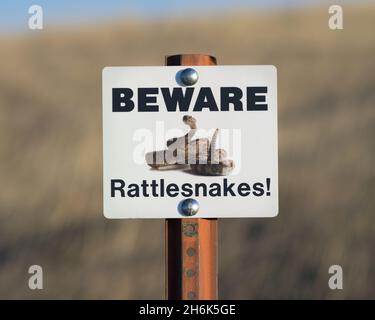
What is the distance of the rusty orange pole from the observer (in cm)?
98

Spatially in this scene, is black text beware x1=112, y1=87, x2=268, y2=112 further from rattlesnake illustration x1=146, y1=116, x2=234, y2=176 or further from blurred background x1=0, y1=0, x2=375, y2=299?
blurred background x1=0, y1=0, x2=375, y2=299

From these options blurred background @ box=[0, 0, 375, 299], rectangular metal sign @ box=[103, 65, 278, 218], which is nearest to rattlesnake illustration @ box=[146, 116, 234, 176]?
rectangular metal sign @ box=[103, 65, 278, 218]

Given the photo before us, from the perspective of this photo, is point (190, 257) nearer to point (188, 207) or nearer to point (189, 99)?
point (188, 207)

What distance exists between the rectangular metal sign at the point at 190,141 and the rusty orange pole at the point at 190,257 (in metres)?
0.01

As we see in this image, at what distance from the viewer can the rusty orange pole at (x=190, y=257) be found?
98 centimetres

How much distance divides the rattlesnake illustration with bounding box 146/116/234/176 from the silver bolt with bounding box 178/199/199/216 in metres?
0.04

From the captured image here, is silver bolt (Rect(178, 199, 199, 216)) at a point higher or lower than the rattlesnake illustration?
lower

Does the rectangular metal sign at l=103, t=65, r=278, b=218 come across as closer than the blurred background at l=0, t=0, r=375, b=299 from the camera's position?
Yes

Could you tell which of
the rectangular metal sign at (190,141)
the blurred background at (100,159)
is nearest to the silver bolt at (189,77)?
the rectangular metal sign at (190,141)

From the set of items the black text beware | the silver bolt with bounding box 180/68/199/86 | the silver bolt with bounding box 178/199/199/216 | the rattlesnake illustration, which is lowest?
the silver bolt with bounding box 178/199/199/216

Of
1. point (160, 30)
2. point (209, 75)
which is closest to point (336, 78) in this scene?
point (160, 30)

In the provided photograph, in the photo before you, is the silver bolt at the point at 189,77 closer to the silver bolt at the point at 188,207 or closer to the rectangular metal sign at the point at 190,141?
the rectangular metal sign at the point at 190,141

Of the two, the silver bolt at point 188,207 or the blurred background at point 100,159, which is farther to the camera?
the blurred background at point 100,159

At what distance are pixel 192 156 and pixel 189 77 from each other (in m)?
0.10
